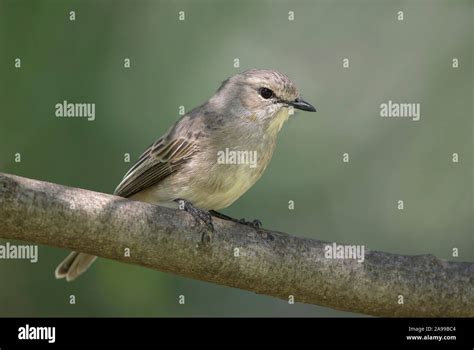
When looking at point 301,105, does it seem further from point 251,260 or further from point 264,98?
point 251,260

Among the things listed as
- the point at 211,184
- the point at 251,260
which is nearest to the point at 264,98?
the point at 211,184

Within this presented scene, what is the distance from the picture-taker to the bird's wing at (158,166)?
17.7ft

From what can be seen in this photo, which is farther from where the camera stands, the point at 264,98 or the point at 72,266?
the point at 264,98

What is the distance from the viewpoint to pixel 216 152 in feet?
17.5

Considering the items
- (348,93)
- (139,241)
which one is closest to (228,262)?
(139,241)

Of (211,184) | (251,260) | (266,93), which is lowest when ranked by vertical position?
(251,260)

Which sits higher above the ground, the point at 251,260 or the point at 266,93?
the point at 266,93

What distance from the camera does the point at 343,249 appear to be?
440 cm

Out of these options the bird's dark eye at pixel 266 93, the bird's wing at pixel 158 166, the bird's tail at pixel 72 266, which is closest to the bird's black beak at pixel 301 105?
the bird's dark eye at pixel 266 93

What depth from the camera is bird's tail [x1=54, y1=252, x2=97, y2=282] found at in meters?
5.40

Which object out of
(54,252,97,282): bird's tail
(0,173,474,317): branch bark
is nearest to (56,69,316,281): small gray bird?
(54,252,97,282): bird's tail

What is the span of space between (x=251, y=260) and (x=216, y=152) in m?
1.27

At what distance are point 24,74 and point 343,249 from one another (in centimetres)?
290

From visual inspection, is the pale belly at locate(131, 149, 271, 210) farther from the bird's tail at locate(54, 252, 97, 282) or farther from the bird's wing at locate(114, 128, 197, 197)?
the bird's tail at locate(54, 252, 97, 282)
